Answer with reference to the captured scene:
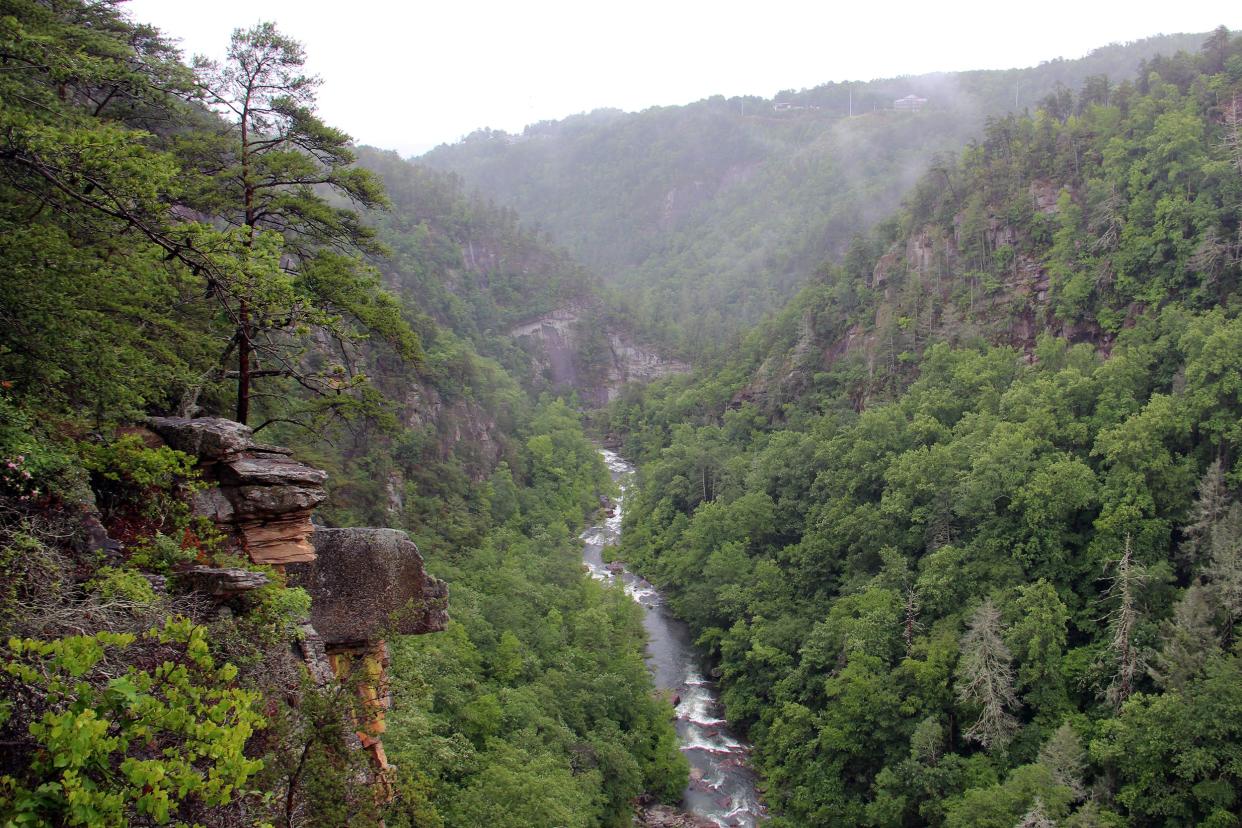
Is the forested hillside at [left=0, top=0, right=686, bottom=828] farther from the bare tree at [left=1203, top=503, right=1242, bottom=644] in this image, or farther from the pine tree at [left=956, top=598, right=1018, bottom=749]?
the bare tree at [left=1203, top=503, right=1242, bottom=644]

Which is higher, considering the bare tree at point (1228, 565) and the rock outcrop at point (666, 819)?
the bare tree at point (1228, 565)

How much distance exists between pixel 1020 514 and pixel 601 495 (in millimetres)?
46540

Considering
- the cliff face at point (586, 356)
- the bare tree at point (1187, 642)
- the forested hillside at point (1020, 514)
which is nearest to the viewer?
the bare tree at point (1187, 642)

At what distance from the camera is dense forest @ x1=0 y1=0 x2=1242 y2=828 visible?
7902 mm

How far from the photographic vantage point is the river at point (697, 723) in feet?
106

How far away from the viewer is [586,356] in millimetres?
122750

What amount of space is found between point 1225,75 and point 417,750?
5909 centimetres

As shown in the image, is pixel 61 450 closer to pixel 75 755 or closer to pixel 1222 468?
pixel 75 755

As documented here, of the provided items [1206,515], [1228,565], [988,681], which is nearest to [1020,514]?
[1206,515]

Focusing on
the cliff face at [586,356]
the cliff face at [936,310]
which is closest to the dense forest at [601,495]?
the cliff face at [936,310]

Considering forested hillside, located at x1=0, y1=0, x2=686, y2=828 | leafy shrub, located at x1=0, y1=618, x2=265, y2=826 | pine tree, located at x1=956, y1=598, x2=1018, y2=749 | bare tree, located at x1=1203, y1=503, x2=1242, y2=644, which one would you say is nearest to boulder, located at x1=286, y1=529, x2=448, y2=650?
forested hillside, located at x1=0, y1=0, x2=686, y2=828

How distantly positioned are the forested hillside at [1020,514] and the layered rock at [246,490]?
80.9 feet

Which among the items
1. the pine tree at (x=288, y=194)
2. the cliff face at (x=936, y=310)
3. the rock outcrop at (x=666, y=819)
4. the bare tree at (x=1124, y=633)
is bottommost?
the rock outcrop at (x=666, y=819)

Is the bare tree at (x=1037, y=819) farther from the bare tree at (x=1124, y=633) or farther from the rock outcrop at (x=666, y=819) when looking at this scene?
the rock outcrop at (x=666, y=819)
